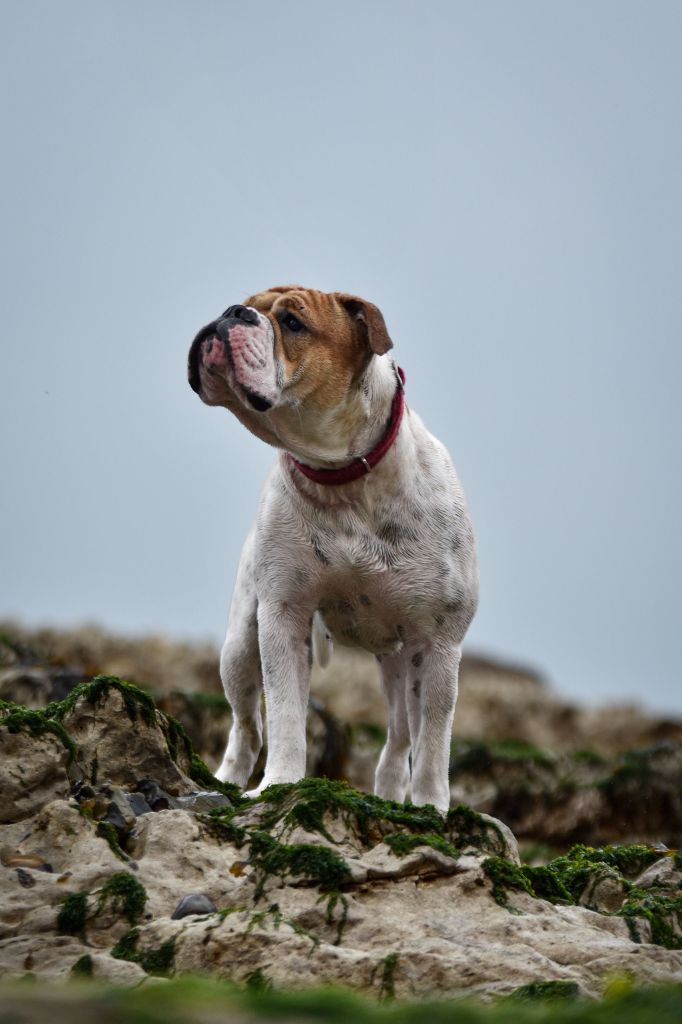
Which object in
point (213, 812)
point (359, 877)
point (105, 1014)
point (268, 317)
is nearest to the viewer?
point (105, 1014)

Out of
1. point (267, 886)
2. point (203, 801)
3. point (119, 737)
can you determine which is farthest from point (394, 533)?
point (267, 886)

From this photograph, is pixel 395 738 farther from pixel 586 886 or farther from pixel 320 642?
pixel 586 886

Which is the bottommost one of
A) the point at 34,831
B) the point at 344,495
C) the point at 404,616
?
the point at 34,831

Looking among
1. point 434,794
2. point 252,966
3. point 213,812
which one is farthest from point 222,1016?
point 434,794

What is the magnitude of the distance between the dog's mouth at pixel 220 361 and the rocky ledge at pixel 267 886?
1.64 m

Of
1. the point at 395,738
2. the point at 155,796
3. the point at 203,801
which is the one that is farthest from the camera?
the point at 395,738

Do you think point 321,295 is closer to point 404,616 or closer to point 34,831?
point 404,616

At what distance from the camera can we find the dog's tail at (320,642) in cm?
848

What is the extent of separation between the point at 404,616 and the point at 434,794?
98 centimetres

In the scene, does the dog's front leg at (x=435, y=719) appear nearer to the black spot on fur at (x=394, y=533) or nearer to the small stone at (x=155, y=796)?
the black spot on fur at (x=394, y=533)

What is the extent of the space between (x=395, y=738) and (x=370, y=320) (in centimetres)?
271

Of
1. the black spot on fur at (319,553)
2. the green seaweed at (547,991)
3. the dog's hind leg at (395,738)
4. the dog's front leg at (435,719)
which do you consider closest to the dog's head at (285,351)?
the black spot on fur at (319,553)

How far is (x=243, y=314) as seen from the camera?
765 cm

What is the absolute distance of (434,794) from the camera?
8.11 metres
